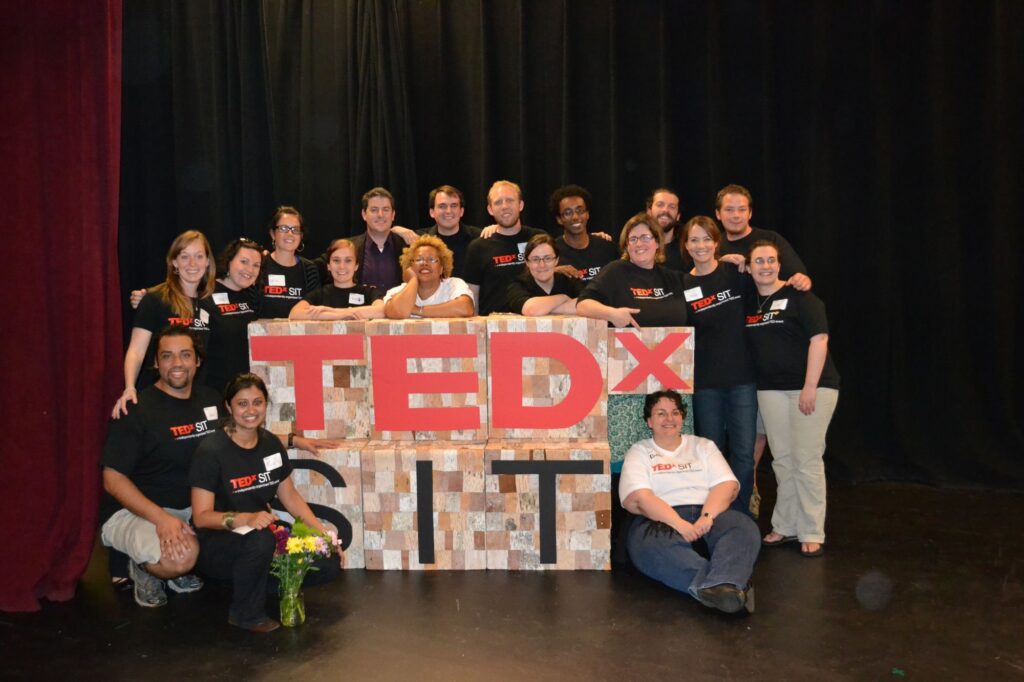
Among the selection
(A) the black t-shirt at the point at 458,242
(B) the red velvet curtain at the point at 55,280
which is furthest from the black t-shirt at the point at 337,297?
(B) the red velvet curtain at the point at 55,280

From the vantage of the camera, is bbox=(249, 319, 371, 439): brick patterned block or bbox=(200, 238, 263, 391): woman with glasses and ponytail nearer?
bbox=(249, 319, 371, 439): brick patterned block

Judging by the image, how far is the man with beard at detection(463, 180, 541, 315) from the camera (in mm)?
4820

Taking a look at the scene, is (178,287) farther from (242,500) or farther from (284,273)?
(242,500)

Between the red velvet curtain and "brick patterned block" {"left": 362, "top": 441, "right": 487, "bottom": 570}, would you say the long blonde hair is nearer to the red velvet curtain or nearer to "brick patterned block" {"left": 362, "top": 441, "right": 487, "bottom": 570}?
the red velvet curtain

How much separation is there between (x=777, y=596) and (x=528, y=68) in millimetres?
3589

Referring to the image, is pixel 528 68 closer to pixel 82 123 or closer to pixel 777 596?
pixel 82 123

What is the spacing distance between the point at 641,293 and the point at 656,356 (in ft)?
1.08

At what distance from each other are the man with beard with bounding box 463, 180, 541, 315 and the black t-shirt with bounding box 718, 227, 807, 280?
0.98 m

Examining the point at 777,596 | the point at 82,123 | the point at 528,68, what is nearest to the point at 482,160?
the point at 528,68

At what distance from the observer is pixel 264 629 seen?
3398 mm

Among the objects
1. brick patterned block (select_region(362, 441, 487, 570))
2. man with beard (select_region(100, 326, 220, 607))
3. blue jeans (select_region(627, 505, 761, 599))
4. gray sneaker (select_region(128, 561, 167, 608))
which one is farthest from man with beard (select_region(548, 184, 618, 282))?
gray sneaker (select_region(128, 561, 167, 608))

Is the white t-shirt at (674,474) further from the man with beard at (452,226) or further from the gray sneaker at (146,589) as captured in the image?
the gray sneaker at (146,589)

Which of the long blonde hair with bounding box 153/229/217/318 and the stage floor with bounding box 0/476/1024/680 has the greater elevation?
the long blonde hair with bounding box 153/229/217/318

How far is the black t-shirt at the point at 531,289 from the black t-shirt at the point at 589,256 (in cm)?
26
